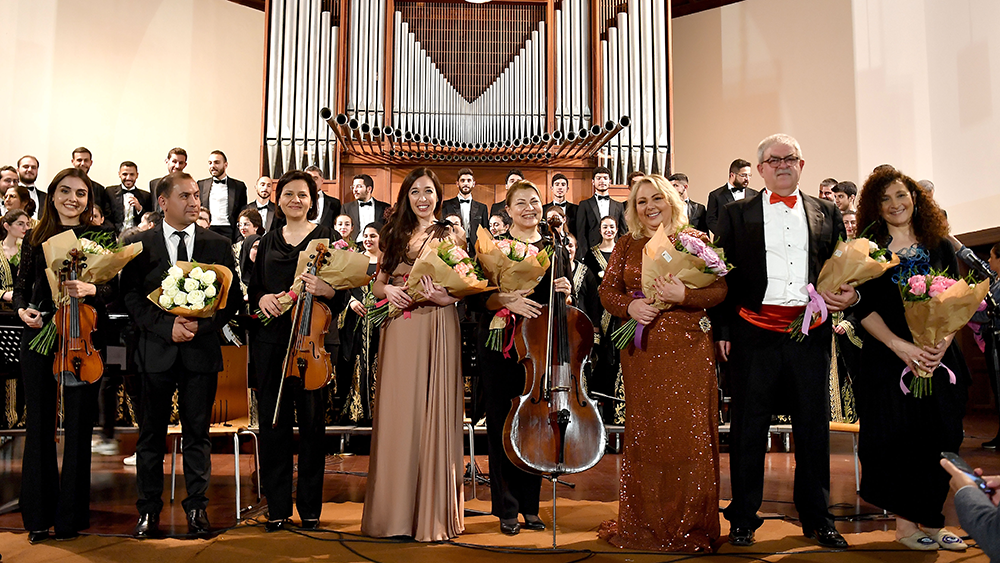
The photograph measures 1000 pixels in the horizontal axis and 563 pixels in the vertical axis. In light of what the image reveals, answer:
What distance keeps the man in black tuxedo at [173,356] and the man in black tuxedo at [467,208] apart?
12.7 ft

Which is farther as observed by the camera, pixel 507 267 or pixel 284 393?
pixel 284 393

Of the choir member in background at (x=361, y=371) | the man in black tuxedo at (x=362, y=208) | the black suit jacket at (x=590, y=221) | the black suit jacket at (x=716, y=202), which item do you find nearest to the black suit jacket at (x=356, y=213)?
the man in black tuxedo at (x=362, y=208)

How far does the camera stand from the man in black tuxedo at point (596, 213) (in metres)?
7.29

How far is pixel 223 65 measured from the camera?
933cm

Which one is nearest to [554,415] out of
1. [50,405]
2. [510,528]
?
[510,528]

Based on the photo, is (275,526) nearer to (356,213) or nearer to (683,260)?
(683,260)

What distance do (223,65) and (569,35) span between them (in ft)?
13.2

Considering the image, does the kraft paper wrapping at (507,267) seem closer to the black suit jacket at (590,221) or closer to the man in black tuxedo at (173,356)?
the man in black tuxedo at (173,356)

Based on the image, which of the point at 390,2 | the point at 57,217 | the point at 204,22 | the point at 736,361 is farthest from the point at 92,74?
the point at 736,361

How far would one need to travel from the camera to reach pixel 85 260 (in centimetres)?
340

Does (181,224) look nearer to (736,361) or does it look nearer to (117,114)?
(736,361)

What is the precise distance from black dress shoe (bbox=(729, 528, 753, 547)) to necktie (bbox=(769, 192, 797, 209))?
138cm

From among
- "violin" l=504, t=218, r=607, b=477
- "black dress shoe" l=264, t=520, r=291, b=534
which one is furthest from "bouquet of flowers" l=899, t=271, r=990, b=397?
"black dress shoe" l=264, t=520, r=291, b=534

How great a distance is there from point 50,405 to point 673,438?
2709mm
